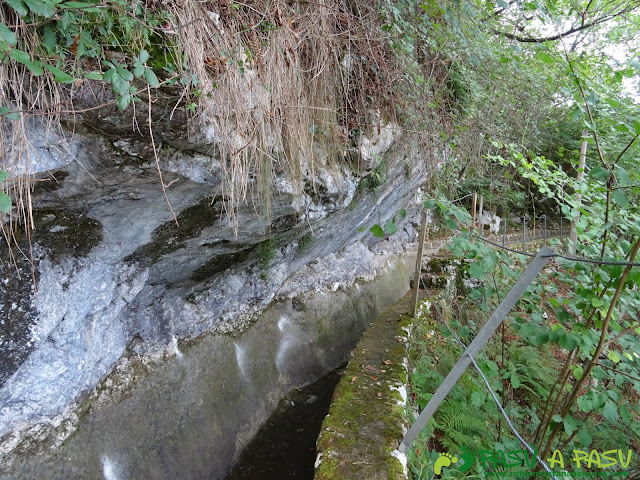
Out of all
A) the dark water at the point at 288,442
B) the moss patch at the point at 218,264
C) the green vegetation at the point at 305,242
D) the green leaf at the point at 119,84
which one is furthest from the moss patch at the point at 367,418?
the green leaf at the point at 119,84

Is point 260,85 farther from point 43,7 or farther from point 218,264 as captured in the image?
point 218,264

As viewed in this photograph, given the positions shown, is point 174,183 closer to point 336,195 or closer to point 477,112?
point 336,195

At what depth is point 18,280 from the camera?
2.37 meters

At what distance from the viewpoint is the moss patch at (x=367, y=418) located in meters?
2.50

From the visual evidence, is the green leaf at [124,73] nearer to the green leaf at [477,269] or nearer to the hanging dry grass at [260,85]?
the hanging dry grass at [260,85]

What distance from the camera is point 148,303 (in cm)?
344

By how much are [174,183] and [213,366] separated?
2.19 meters

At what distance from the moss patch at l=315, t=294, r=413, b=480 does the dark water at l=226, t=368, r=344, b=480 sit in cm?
97

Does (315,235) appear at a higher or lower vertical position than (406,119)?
lower

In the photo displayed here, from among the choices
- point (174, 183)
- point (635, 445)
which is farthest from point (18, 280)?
point (635, 445)

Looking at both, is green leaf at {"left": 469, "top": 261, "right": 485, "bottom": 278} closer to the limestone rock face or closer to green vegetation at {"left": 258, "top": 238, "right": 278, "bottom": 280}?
the limestone rock face

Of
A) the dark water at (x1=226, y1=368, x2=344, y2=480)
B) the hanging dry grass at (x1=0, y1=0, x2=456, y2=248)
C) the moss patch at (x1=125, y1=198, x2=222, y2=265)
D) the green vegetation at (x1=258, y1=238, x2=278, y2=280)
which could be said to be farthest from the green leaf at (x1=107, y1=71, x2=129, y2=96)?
the dark water at (x1=226, y1=368, x2=344, y2=480)

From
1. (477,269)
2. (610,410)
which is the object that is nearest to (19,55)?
(477,269)

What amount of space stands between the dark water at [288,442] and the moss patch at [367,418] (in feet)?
3.17
